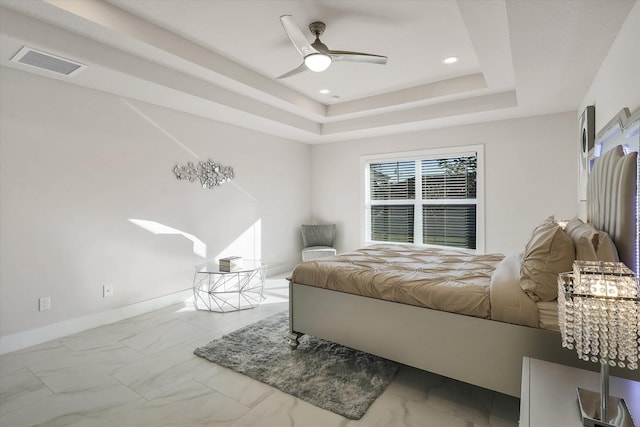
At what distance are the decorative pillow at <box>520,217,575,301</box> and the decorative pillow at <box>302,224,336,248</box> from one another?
419cm

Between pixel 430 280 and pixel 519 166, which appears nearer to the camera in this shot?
pixel 430 280

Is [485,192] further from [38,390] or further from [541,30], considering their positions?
[38,390]

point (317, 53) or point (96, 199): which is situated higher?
point (317, 53)

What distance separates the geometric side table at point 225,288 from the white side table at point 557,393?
2895 mm

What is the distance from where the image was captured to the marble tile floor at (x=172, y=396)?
1923 mm

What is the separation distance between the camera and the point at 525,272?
1813 millimetres

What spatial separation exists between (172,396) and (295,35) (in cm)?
259

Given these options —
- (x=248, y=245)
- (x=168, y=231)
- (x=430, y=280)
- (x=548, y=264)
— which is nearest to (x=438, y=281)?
(x=430, y=280)

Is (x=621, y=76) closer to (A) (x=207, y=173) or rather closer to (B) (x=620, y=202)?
(B) (x=620, y=202)

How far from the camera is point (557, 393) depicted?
1304 millimetres

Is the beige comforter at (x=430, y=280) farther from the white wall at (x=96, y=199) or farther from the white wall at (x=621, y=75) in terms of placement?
the white wall at (x=96, y=199)

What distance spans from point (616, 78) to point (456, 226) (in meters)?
2.99

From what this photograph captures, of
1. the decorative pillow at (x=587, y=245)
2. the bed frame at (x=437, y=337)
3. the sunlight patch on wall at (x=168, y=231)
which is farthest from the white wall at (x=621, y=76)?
the sunlight patch on wall at (x=168, y=231)

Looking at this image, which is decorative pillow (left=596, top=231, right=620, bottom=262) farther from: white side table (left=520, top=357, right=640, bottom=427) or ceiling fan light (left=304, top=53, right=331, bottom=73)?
ceiling fan light (left=304, top=53, right=331, bottom=73)
